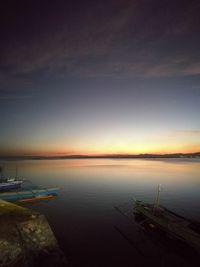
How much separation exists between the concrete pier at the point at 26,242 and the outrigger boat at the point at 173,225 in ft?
37.0

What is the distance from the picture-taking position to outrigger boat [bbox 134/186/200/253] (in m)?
18.5

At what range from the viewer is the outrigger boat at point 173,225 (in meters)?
18.5

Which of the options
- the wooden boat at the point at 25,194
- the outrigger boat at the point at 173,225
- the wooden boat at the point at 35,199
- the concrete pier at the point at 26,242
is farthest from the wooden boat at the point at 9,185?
the outrigger boat at the point at 173,225

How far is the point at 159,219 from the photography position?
23.5 metres

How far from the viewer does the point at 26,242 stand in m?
16.6

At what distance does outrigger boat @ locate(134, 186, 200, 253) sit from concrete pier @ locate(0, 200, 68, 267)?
11264 mm

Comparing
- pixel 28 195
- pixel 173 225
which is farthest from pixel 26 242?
pixel 28 195

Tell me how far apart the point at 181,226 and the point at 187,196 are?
29.6m

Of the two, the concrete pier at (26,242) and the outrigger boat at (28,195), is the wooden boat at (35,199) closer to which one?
the outrigger boat at (28,195)

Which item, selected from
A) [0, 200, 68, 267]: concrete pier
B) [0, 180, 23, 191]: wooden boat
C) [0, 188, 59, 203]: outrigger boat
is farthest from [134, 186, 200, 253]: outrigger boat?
[0, 180, 23, 191]: wooden boat

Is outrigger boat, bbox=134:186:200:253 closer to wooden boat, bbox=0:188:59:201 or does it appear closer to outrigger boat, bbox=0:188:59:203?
outrigger boat, bbox=0:188:59:203

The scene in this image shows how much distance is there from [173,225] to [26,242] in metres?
15.1

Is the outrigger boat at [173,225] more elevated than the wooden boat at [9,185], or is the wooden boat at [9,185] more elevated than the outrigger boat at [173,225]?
the outrigger boat at [173,225]

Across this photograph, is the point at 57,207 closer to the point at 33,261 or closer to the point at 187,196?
the point at 33,261
